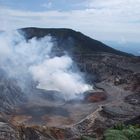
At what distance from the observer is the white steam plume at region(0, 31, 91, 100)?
5384cm

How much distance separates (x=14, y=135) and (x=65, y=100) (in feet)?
77.0

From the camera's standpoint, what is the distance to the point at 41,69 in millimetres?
59844

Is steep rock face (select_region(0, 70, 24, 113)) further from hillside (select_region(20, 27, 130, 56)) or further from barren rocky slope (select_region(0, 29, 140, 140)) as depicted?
hillside (select_region(20, 27, 130, 56))

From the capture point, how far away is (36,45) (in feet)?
238

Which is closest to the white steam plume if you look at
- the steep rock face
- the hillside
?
the steep rock face

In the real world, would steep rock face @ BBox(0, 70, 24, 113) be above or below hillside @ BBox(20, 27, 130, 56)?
below

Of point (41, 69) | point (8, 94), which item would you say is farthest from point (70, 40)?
point (8, 94)

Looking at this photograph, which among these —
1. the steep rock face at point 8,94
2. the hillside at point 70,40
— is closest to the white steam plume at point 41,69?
the steep rock face at point 8,94

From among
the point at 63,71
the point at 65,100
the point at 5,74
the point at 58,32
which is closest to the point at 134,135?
the point at 65,100

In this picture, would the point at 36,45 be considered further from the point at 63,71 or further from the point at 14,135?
the point at 14,135

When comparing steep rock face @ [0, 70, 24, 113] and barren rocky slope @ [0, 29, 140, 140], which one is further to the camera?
steep rock face @ [0, 70, 24, 113]

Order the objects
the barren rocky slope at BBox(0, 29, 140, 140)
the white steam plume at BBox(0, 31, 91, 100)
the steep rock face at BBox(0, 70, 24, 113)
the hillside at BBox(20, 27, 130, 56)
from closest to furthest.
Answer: the barren rocky slope at BBox(0, 29, 140, 140) → the steep rock face at BBox(0, 70, 24, 113) → the white steam plume at BBox(0, 31, 91, 100) → the hillside at BBox(20, 27, 130, 56)

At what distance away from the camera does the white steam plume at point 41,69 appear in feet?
177

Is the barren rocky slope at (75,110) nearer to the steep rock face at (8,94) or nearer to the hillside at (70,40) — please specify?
the steep rock face at (8,94)
